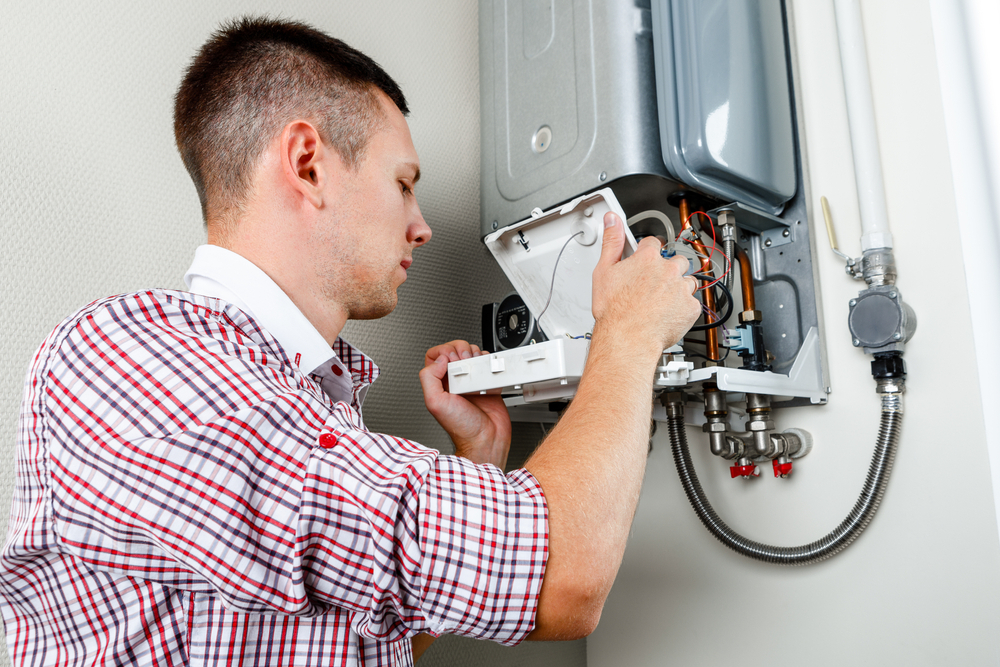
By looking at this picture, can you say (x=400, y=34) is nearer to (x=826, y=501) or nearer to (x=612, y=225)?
(x=612, y=225)

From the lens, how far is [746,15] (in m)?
1.08

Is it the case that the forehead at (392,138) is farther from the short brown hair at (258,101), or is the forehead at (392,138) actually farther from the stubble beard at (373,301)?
the stubble beard at (373,301)

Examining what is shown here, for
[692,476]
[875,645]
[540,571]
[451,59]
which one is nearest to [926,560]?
[875,645]

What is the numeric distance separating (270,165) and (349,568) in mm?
Answer: 531

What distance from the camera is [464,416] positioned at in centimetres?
112

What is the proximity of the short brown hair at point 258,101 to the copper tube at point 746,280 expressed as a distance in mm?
642

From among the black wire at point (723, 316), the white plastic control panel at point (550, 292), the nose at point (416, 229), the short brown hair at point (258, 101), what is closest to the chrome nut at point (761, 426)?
the black wire at point (723, 316)

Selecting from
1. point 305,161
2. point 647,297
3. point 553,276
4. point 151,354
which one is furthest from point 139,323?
point 553,276

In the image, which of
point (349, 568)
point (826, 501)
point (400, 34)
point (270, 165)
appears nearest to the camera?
point (349, 568)

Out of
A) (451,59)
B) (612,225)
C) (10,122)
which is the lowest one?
(612,225)

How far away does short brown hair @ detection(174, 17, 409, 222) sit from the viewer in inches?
33.9

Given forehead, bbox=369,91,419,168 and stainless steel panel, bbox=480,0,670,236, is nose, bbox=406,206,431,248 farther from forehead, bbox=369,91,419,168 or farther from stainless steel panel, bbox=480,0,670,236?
stainless steel panel, bbox=480,0,670,236

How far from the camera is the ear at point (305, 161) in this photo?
827mm

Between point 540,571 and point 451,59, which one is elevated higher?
point 451,59
